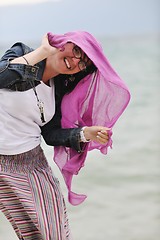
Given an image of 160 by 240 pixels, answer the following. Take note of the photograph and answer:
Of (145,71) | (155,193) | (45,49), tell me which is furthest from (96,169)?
(145,71)

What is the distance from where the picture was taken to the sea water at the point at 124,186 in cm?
260

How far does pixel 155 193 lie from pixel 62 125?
148 cm

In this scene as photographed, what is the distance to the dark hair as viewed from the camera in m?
1.64

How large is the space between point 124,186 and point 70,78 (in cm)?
163

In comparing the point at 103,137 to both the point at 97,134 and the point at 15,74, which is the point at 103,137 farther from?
the point at 15,74

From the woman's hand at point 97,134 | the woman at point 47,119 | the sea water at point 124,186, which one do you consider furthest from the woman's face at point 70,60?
the sea water at point 124,186

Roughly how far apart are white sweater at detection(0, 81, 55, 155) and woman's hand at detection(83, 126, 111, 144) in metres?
0.12

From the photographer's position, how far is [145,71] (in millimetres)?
8109

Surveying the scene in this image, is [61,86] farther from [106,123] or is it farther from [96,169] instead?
[96,169]

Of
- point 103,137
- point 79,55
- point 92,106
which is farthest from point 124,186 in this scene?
point 79,55

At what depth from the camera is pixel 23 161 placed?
1.63 m

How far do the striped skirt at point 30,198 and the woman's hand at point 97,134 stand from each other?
16cm

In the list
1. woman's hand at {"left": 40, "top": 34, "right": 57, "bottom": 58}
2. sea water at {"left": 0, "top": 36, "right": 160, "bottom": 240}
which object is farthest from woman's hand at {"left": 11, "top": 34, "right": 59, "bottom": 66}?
sea water at {"left": 0, "top": 36, "right": 160, "bottom": 240}

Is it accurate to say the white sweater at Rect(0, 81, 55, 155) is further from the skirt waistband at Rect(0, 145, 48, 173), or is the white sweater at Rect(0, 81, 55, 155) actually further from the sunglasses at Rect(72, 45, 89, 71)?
the sunglasses at Rect(72, 45, 89, 71)
